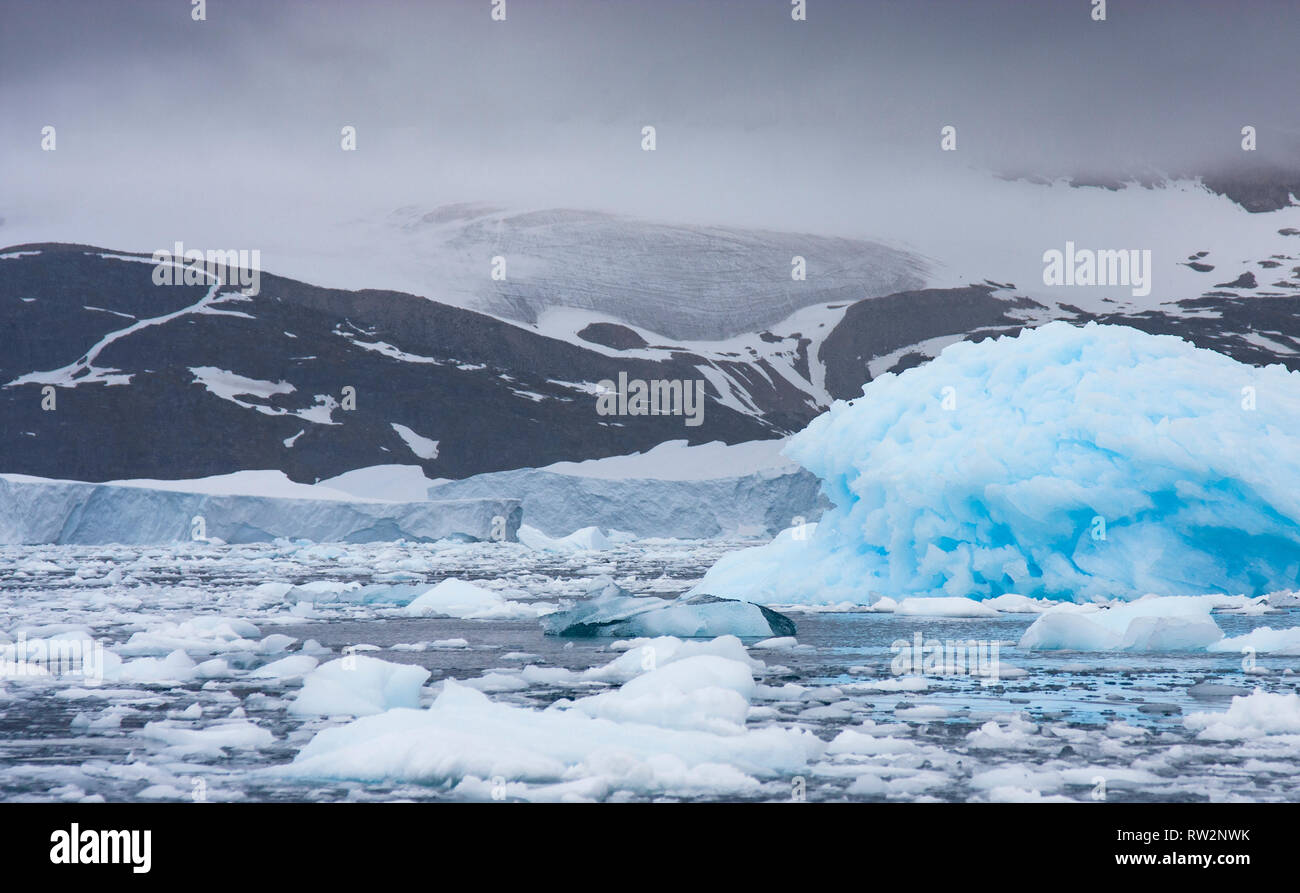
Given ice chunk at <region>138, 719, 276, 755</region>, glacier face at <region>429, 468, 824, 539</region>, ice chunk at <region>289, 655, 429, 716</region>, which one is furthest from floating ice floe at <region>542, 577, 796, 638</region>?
glacier face at <region>429, 468, 824, 539</region>

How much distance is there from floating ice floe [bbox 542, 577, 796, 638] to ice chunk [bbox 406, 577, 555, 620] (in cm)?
183

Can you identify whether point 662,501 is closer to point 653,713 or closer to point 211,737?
point 653,713

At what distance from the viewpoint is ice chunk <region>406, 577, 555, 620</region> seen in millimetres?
12383

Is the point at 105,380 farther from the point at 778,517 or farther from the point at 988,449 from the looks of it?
the point at 988,449

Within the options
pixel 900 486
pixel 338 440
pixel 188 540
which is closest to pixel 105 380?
pixel 338 440

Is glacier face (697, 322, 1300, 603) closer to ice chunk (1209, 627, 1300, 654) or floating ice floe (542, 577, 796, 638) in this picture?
ice chunk (1209, 627, 1300, 654)

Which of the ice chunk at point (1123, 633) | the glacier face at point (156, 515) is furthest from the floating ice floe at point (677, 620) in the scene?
the glacier face at point (156, 515)

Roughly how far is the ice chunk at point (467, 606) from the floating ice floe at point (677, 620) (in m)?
1.83

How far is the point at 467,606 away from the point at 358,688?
19.9ft

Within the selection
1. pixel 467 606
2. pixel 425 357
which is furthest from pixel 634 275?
pixel 467 606

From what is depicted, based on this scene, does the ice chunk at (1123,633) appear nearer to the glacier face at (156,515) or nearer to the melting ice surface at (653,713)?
the melting ice surface at (653,713)

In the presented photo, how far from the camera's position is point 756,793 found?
484 centimetres

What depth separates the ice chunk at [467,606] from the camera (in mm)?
12383

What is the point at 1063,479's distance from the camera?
40.7 ft
